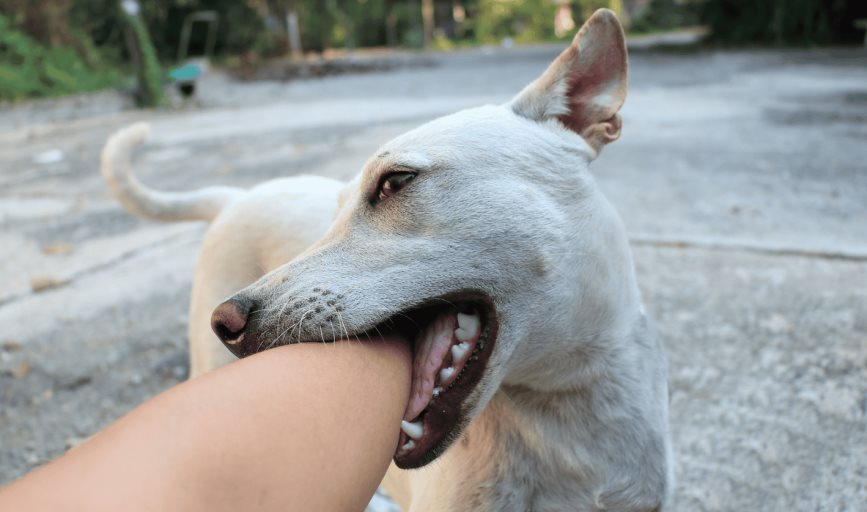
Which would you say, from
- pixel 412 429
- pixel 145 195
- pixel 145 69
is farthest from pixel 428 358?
pixel 145 69

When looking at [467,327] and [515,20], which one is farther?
[515,20]

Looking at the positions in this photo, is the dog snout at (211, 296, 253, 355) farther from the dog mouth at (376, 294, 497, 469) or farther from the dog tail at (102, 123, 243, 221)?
the dog tail at (102, 123, 243, 221)

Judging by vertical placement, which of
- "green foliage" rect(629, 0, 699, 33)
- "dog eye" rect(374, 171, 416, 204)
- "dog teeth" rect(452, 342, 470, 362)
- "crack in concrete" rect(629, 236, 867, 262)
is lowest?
"green foliage" rect(629, 0, 699, 33)

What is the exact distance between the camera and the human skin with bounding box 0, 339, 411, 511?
0.92 meters

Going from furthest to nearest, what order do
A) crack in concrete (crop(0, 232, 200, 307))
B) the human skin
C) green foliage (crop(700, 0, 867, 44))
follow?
green foliage (crop(700, 0, 867, 44))
crack in concrete (crop(0, 232, 200, 307))
the human skin

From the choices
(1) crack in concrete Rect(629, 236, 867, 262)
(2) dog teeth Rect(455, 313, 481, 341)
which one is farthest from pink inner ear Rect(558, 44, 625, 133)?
(1) crack in concrete Rect(629, 236, 867, 262)

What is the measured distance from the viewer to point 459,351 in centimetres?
149

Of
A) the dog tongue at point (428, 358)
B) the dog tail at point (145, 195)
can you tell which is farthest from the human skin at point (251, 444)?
the dog tail at point (145, 195)

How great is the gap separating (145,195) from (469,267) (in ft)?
5.53

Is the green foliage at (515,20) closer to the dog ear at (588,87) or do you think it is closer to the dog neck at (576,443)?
the dog ear at (588,87)

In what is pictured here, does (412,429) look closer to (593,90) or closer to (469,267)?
(469,267)

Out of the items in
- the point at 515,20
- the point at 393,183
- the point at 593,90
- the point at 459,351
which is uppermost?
the point at 593,90

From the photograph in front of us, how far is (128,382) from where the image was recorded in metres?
3.04

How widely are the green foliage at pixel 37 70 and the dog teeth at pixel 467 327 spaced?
47.8 feet
